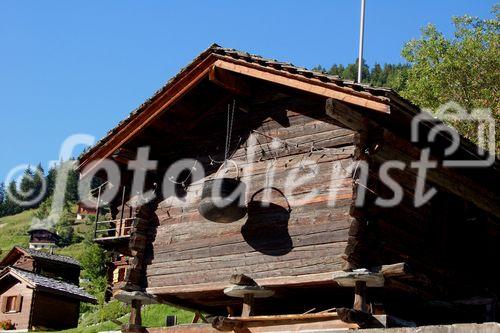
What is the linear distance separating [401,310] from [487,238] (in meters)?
2.45

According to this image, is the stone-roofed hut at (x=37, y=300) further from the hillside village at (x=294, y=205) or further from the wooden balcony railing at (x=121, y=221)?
the hillside village at (x=294, y=205)

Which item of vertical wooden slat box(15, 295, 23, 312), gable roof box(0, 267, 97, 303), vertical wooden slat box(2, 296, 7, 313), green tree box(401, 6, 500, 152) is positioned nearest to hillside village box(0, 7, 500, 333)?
green tree box(401, 6, 500, 152)

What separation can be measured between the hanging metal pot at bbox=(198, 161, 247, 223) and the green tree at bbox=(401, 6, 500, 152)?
58.2ft

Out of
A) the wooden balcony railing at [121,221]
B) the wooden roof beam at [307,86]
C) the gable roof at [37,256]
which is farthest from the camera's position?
the gable roof at [37,256]

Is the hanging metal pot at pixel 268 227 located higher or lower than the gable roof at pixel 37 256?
lower

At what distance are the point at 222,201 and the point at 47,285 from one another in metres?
34.0

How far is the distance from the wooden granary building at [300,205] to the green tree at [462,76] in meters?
15.3

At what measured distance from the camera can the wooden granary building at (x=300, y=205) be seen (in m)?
11.4

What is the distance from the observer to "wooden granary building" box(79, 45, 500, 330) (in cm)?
1138

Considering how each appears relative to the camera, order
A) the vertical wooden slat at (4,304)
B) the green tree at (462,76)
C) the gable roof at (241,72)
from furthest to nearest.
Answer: the vertical wooden slat at (4,304)
the green tree at (462,76)
the gable roof at (241,72)

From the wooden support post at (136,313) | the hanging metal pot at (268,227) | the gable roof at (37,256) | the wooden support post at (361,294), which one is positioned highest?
the gable roof at (37,256)

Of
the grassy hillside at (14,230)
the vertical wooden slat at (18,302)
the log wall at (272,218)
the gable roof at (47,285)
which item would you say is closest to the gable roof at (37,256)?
the gable roof at (47,285)

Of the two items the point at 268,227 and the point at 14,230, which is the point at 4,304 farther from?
the point at 14,230

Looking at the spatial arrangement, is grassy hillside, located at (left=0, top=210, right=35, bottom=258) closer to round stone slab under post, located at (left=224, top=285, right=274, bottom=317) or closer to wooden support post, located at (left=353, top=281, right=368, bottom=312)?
round stone slab under post, located at (left=224, top=285, right=274, bottom=317)
